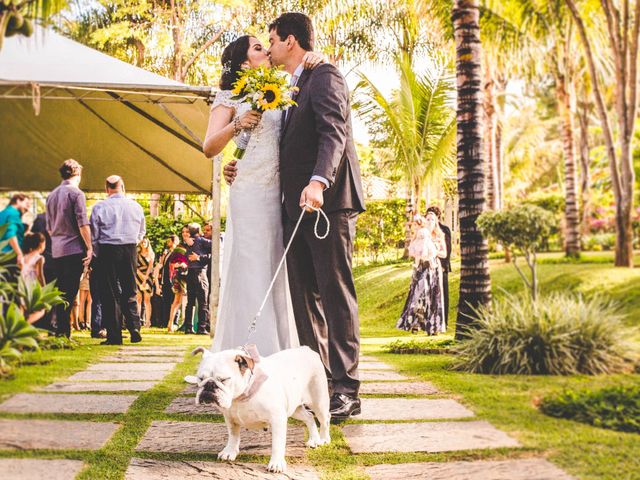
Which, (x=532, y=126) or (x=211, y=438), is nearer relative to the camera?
(x=211, y=438)

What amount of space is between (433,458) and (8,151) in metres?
1.52

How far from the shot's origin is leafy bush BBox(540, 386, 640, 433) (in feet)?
5.69

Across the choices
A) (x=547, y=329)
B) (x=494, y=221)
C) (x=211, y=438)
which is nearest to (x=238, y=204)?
(x=211, y=438)

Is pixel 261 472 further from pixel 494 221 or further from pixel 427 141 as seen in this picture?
pixel 427 141

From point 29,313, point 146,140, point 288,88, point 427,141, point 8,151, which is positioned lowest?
point 29,313

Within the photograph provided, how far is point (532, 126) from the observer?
150 ft

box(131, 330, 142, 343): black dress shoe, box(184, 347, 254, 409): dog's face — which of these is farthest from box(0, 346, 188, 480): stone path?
box(131, 330, 142, 343): black dress shoe

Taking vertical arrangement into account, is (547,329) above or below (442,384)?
above

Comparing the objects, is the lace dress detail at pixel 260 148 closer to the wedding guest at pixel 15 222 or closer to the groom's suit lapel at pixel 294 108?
the groom's suit lapel at pixel 294 108

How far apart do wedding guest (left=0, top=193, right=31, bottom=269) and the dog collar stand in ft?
4.48

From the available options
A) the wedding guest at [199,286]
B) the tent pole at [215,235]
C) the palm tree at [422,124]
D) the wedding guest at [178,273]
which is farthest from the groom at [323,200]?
the palm tree at [422,124]

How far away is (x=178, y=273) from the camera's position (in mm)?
10805

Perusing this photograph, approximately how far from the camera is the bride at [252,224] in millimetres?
3104

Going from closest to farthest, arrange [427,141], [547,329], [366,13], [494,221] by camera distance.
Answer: [547,329] < [494,221] < [427,141] < [366,13]
